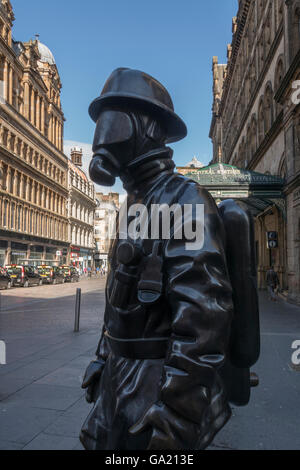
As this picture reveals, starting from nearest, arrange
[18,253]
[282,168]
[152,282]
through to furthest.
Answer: [152,282]
[282,168]
[18,253]

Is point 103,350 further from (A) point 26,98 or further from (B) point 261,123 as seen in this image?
(A) point 26,98

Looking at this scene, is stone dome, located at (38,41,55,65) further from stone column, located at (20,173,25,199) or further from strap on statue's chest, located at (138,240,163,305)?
strap on statue's chest, located at (138,240,163,305)

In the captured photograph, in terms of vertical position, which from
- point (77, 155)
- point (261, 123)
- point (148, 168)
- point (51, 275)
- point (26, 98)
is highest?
point (77, 155)

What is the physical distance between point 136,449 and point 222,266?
788 millimetres

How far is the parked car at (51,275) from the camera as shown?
31.7 metres

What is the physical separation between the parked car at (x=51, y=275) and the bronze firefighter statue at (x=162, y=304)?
103 ft

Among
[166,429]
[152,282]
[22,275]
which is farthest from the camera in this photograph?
[22,275]

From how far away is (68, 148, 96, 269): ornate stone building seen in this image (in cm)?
5953

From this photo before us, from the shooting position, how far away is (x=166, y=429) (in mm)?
1174

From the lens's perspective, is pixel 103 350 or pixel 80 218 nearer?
pixel 103 350

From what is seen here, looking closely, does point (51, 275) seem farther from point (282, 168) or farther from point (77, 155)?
point (77, 155)

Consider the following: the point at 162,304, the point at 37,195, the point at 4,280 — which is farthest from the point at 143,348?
the point at 37,195

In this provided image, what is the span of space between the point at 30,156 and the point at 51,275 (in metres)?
18.1

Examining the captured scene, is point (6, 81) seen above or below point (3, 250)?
above
